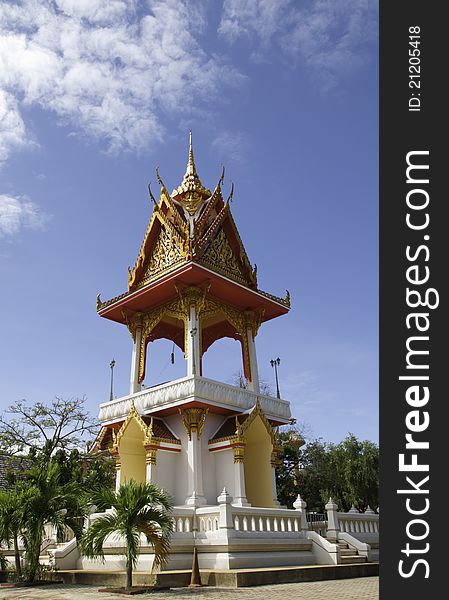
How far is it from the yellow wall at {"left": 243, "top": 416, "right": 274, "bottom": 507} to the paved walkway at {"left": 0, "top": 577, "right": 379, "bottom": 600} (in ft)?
23.5

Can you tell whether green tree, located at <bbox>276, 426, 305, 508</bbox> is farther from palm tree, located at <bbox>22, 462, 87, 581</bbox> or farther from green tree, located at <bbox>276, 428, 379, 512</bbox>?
palm tree, located at <bbox>22, 462, 87, 581</bbox>

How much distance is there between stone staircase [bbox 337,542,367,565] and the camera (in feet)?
50.1

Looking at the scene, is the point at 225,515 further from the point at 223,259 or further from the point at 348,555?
the point at 223,259

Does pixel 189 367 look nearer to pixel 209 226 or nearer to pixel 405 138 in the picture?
pixel 209 226

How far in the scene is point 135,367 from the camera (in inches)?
830

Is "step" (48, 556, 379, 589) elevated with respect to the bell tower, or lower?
lower

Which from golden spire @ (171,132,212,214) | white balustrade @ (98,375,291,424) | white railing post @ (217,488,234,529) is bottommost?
white railing post @ (217,488,234,529)

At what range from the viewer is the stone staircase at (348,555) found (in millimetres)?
15266

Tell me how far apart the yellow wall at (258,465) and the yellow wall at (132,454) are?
11.3 feet

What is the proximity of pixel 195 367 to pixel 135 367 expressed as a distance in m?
3.30

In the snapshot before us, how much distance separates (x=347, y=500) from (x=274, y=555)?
2001cm

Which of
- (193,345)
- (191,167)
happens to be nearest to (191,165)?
(191,167)

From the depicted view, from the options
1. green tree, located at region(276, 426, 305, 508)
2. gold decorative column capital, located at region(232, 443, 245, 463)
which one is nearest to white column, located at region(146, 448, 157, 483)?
gold decorative column capital, located at region(232, 443, 245, 463)

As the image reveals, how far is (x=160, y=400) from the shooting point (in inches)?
735
